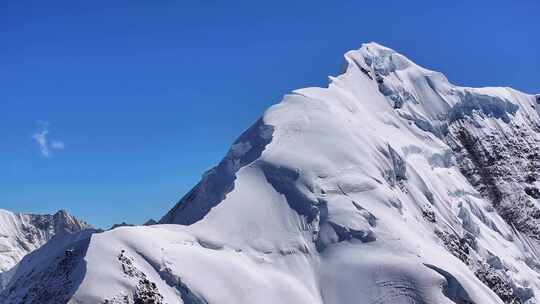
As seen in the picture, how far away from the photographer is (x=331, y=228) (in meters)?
78.6

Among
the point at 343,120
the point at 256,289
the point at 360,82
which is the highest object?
the point at 360,82

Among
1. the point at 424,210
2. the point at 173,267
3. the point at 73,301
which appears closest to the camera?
the point at 73,301

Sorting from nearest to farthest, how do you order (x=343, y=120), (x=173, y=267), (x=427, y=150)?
(x=173, y=267) → (x=343, y=120) → (x=427, y=150)

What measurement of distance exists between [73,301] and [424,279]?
35.4m

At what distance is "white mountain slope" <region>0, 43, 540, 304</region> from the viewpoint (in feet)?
213

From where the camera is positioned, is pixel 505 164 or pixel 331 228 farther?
pixel 505 164

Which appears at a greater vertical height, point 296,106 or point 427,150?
point 296,106

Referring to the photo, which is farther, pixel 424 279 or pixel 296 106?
pixel 296 106

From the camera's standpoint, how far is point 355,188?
8406 centimetres

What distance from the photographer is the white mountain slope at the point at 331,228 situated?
213 ft

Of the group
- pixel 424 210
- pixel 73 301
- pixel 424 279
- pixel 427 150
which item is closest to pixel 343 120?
pixel 424 210

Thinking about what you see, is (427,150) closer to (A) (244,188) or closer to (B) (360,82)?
(B) (360,82)

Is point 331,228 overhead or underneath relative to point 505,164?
underneath

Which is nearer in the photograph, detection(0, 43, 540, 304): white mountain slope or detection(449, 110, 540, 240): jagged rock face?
detection(0, 43, 540, 304): white mountain slope
